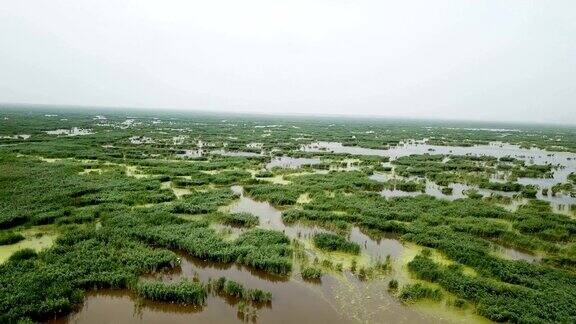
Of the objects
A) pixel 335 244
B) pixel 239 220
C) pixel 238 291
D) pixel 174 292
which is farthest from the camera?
pixel 239 220

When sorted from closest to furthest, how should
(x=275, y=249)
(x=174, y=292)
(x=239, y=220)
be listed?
(x=174, y=292) < (x=275, y=249) < (x=239, y=220)

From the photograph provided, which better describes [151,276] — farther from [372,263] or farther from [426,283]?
[426,283]

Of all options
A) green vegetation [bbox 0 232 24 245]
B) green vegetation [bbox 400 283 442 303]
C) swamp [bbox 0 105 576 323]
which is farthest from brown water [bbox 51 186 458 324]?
green vegetation [bbox 0 232 24 245]

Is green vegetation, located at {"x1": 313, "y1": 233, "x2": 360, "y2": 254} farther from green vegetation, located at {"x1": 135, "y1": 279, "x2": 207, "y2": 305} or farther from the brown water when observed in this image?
green vegetation, located at {"x1": 135, "y1": 279, "x2": 207, "y2": 305}

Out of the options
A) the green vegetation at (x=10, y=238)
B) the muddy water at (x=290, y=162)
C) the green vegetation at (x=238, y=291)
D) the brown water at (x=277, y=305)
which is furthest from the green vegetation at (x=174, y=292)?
the muddy water at (x=290, y=162)

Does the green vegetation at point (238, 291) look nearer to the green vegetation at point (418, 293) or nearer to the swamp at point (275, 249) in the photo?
the swamp at point (275, 249)

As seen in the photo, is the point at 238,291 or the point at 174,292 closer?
the point at 174,292

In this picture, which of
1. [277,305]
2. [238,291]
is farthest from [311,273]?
[238,291]

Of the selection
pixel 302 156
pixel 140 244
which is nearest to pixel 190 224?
pixel 140 244

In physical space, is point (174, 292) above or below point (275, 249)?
below

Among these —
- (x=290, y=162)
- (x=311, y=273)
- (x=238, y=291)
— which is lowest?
(x=238, y=291)

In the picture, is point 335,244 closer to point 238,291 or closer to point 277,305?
point 277,305
